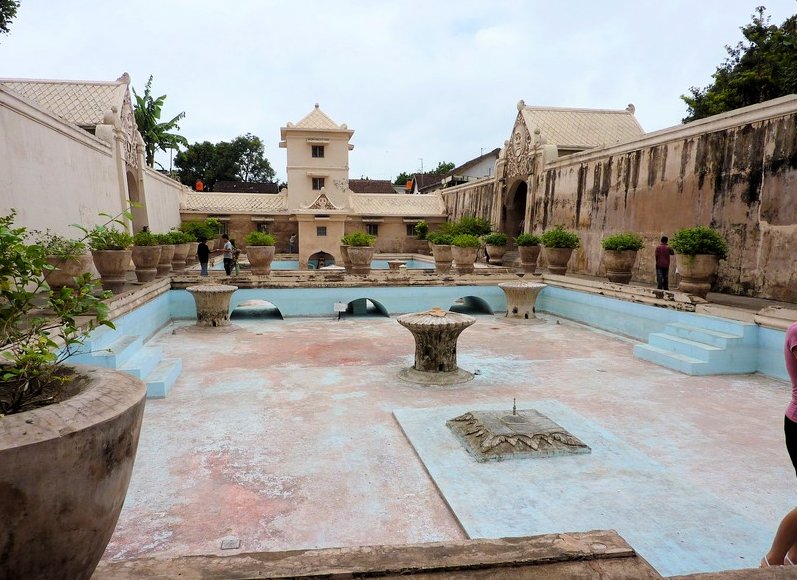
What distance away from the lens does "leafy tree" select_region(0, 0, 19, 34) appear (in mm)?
14785

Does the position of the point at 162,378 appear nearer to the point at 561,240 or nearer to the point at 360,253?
the point at 360,253

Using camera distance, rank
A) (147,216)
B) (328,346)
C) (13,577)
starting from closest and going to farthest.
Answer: (13,577), (328,346), (147,216)

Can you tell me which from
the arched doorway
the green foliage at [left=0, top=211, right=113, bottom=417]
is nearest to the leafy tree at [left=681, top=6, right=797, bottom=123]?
the arched doorway

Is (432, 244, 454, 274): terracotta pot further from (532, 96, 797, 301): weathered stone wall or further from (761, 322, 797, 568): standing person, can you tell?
(761, 322, 797, 568): standing person

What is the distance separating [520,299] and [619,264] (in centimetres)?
208

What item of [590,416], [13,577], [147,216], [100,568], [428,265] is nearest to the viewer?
[13,577]

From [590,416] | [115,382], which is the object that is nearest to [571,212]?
[590,416]

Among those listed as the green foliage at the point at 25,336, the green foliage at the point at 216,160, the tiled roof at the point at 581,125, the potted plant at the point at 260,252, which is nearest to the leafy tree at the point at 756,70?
the tiled roof at the point at 581,125

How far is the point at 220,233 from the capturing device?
25000 mm

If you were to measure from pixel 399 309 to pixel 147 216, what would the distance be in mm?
10084

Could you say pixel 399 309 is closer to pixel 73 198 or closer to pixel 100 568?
pixel 73 198

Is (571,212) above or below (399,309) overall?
above

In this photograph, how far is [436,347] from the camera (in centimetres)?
670

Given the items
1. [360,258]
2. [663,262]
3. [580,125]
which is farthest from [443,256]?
[580,125]
